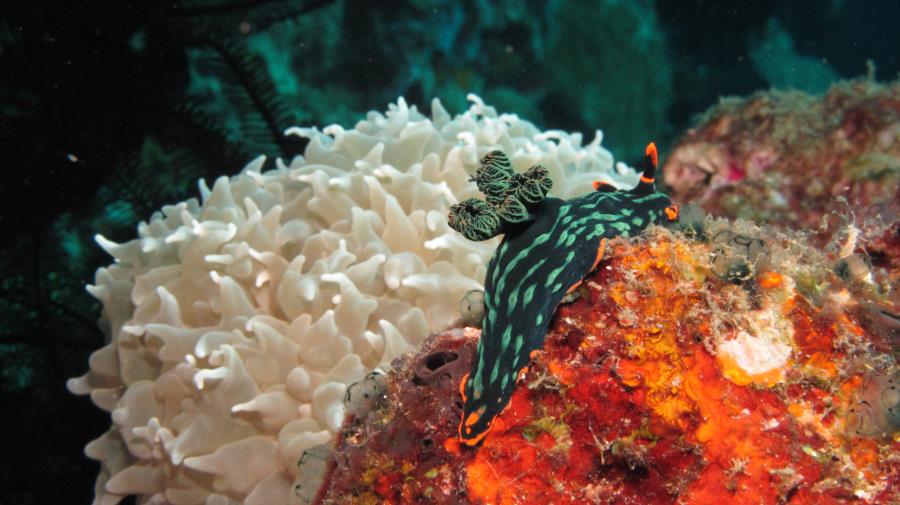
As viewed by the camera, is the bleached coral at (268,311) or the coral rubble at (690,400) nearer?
the coral rubble at (690,400)

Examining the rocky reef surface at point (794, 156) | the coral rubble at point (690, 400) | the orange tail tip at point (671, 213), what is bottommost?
the coral rubble at point (690, 400)

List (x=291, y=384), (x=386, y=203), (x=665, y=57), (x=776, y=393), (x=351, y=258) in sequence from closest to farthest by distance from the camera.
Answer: (x=776, y=393)
(x=291, y=384)
(x=351, y=258)
(x=386, y=203)
(x=665, y=57)

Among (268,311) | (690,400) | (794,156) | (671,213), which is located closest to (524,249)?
(671,213)

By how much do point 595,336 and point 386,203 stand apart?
188 cm

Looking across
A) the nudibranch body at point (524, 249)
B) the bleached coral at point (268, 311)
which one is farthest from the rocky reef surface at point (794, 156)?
the nudibranch body at point (524, 249)

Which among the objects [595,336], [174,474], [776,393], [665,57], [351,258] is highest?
[665,57]

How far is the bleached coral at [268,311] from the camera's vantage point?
8.84 feet

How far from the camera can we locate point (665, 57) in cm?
1376

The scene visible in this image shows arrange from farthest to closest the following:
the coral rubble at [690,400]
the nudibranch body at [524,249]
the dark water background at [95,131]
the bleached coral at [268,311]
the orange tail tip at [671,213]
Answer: the dark water background at [95,131]
the bleached coral at [268,311]
the orange tail tip at [671,213]
the nudibranch body at [524,249]
the coral rubble at [690,400]

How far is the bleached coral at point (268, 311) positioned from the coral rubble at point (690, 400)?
1.07m

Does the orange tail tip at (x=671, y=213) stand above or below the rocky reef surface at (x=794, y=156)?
below

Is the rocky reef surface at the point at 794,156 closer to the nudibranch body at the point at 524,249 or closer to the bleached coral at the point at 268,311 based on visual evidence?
the bleached coral at the point at 268,311

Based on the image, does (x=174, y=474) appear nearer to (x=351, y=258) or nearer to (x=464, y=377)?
(x=351, y=258)

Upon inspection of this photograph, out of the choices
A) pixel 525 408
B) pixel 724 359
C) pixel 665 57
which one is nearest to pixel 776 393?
pixel 724 359
